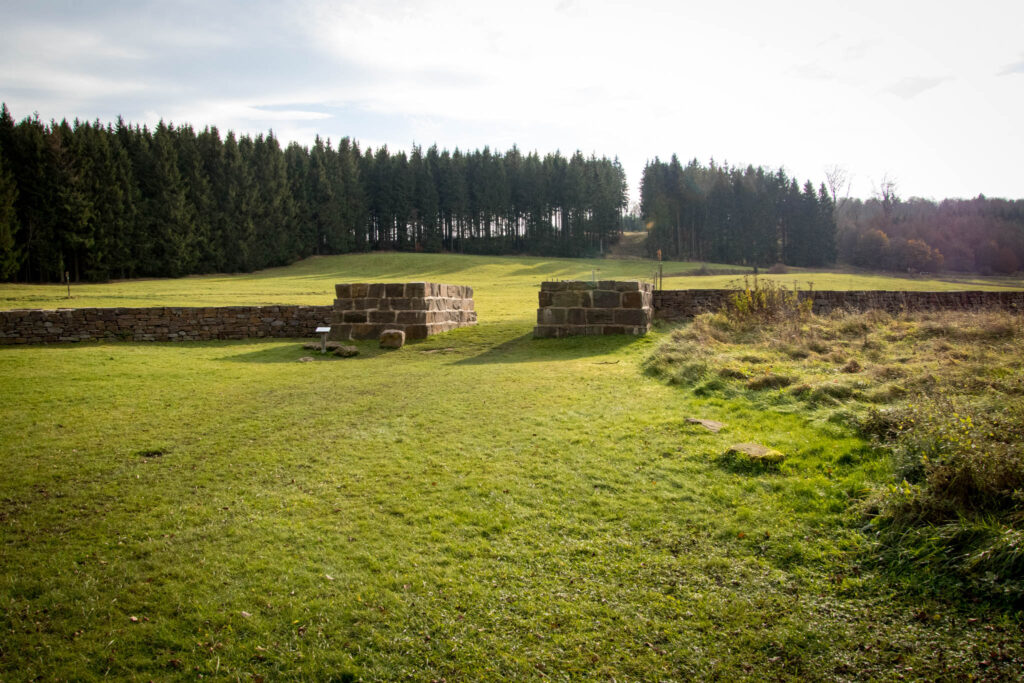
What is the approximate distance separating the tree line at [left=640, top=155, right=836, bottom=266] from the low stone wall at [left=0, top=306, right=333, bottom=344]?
56.9 m

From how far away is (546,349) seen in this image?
13.8 meters

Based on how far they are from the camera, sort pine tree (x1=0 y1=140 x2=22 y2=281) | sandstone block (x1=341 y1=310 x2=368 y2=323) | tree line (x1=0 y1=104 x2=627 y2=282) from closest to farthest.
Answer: sandstone block (x1=341 y1=310 x2=368 y2=323) < pine tree (x1=0 y1=140 x2=22 y2=281) < tree line (x1=0 y1=104 x2=627 y2=282)

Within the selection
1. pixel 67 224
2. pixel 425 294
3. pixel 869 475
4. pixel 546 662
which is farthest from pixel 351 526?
pixel 67 224

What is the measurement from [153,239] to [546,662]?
165 feet

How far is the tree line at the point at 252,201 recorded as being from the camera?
1534 inches

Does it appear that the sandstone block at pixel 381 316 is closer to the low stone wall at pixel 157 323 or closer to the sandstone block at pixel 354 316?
the sandstone block at pixel 354 316

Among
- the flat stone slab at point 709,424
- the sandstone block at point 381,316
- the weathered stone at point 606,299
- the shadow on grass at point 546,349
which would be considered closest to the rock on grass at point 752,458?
the flat stone slab at point 709,424

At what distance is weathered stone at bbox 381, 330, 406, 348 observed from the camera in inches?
567

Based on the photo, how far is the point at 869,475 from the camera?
4.72 m

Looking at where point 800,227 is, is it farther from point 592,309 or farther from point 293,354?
point 293,354

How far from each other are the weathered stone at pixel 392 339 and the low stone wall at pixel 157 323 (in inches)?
129

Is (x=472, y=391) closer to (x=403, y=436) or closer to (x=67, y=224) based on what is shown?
(x=403, y=436)

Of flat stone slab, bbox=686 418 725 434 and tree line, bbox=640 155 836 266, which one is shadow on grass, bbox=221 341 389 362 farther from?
tree line, bbox=640 155 836 266

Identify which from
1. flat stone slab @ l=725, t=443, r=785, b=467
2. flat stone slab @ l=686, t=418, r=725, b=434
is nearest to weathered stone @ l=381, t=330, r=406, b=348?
flat stone slab @ l=686, t=418, r=725, b=434
